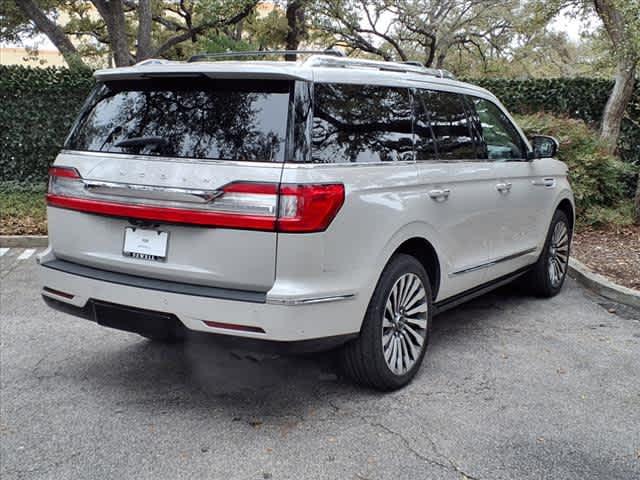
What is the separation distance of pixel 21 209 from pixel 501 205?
305 inches

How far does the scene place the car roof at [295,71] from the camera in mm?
3314

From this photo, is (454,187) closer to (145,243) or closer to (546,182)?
(546,182)

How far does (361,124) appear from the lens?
3.64 metres

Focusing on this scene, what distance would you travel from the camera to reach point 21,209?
10.0 metres

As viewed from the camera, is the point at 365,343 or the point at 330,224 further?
the point at 365,343

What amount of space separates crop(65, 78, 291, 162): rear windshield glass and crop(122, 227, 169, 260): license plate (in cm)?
41

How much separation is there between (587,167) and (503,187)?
18.4 feet

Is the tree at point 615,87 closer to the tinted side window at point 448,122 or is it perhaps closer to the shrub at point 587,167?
the shrub at point 587,167

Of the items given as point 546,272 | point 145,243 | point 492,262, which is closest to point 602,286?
point 546,272

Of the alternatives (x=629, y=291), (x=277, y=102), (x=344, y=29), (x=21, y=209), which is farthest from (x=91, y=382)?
(x=344, y=29)

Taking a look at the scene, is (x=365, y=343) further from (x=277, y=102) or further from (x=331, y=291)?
(x=277, y=102)

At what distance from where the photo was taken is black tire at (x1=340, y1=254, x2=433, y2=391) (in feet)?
11.8

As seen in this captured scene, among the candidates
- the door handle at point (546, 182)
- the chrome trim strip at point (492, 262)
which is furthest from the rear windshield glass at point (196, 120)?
the door handle at point (546, 182)

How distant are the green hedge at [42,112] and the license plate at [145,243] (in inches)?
367
